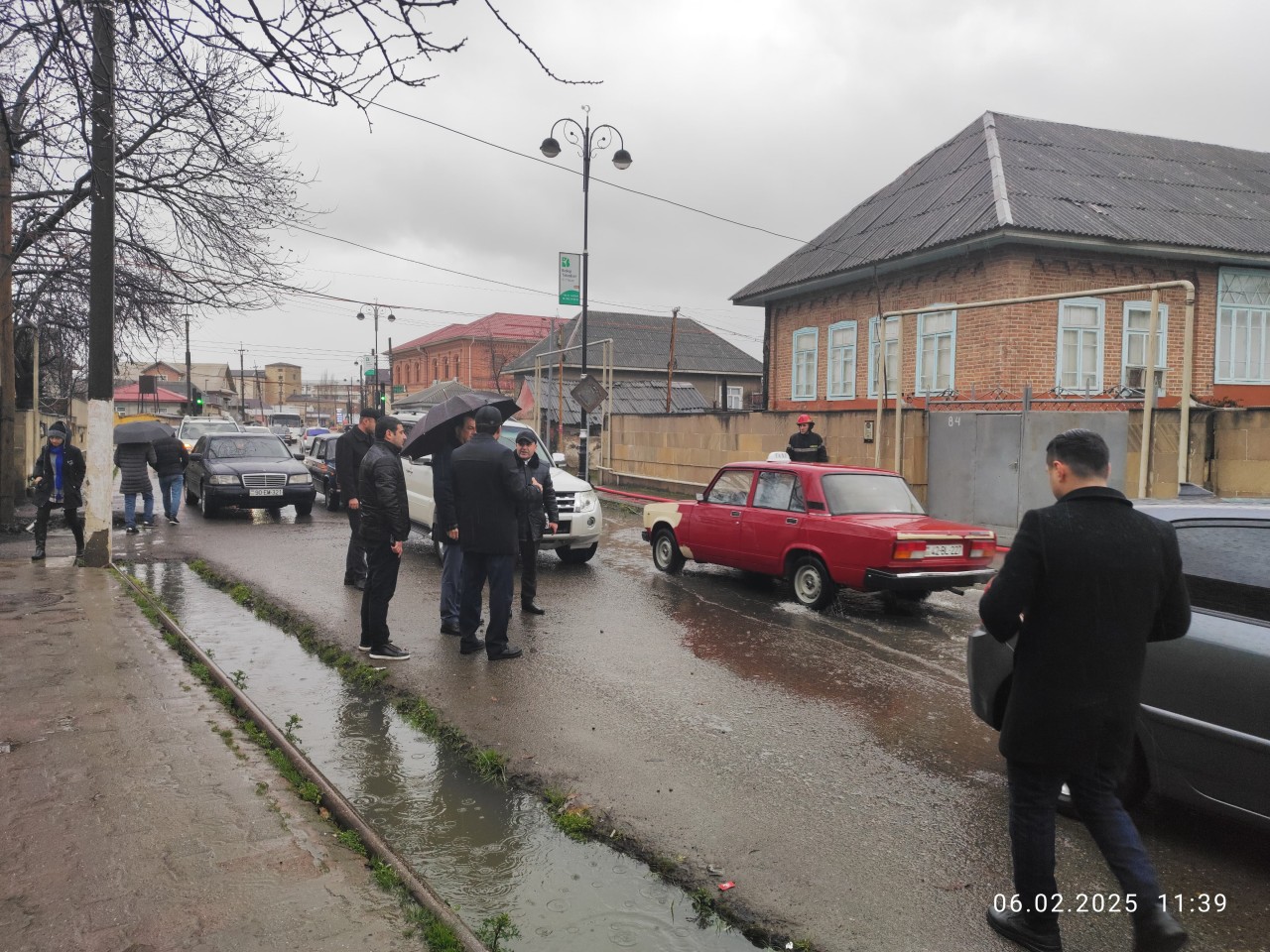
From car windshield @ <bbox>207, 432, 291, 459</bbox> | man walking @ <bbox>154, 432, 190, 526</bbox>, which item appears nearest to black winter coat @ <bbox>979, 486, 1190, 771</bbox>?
man walking @ <bbox>154, 432, 190, 526</bbox>

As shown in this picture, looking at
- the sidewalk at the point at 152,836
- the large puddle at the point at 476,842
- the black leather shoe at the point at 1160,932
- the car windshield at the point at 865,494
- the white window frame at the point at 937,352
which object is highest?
the white window frame at the point at 937,352

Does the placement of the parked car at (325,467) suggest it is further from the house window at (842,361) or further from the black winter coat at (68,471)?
the house window at (842,361)

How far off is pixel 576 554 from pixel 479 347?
60.0 meters

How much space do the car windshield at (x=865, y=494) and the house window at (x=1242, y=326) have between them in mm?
13502

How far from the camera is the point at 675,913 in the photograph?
3.62 meters

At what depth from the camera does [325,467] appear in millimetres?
20188

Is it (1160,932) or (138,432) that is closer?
(1160,932)

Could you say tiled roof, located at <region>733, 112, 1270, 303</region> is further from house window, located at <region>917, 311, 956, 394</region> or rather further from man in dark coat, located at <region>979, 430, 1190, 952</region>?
man in dark coat, located at <region>979, 430, 1190, 952</region>

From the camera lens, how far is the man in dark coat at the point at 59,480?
11836 mm

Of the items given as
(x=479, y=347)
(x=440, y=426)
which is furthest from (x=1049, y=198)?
(x=479, y=347)

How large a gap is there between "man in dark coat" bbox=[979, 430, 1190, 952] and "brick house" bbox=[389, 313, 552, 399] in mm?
61929

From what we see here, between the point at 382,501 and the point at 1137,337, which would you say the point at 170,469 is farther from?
the point at 1137,337

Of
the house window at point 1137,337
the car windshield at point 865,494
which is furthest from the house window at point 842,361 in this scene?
the car windshield at point 865,494

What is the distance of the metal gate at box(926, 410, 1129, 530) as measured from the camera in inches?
496
